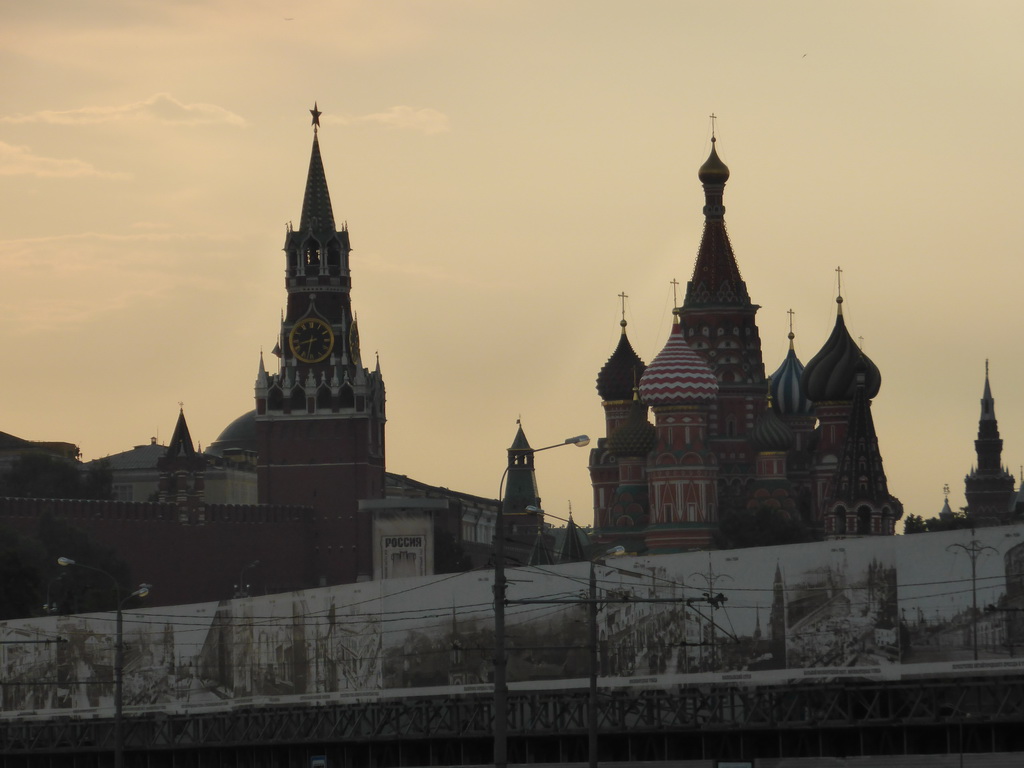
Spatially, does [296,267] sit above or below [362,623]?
above

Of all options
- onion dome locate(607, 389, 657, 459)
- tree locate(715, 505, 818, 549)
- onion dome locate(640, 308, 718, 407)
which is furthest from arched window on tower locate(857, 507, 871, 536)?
onion dome locate(607, 389, 657, 459)

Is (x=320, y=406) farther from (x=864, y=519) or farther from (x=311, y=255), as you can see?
(x=864, y=519)

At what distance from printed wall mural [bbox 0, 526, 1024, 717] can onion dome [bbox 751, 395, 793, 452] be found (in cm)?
7762

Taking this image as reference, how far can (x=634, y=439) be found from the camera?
481 ft

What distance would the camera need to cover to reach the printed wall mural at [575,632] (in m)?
53.0

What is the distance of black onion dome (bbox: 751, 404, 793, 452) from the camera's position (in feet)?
477

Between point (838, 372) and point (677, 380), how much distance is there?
841cm

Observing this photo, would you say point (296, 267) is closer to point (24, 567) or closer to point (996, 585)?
point (24, 567)

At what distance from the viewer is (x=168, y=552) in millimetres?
141250

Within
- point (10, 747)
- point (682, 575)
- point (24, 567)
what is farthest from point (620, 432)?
point (682, 575)

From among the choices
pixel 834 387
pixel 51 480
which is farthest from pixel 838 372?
pixel 51 480

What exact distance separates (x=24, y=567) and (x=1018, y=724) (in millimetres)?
57768

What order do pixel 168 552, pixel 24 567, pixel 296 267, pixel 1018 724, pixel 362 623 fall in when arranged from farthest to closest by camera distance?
pixel 296 267, pixel 168 552, pixel 24 567, pixel 362 623, pixel 1018 724

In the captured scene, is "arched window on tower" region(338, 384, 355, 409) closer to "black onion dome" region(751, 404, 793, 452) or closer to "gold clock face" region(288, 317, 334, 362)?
"gold clock face" region(288, 317, 334, 362)
